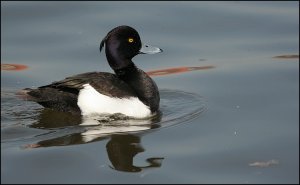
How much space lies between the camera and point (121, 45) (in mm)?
9977

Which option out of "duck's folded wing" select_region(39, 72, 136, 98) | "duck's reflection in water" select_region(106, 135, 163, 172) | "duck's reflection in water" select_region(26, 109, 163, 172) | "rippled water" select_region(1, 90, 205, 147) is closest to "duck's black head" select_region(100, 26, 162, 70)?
"duck's folded wing" select_region(39, 72, 136, 98)

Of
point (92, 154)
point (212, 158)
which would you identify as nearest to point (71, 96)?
point (92, 154)

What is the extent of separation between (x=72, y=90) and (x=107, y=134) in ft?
3.05

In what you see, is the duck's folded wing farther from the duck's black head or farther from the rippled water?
the duck's black head

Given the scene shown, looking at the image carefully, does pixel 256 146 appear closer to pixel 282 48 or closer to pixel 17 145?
pixel 17 145

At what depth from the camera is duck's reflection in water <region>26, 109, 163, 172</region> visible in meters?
8.16

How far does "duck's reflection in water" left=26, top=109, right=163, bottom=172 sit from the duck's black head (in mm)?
872

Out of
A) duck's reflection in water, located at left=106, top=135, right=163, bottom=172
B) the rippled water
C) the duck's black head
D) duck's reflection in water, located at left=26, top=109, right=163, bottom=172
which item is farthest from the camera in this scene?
the duck's black head

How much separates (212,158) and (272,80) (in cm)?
261

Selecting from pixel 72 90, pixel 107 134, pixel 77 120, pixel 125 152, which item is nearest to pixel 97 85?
pixel 72 90

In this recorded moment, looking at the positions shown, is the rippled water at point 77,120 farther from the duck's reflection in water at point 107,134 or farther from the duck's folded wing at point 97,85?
the duck's folded wing at point 97,85

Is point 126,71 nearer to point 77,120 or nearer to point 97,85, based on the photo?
point 97,85

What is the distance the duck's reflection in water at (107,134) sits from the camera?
26.8ft

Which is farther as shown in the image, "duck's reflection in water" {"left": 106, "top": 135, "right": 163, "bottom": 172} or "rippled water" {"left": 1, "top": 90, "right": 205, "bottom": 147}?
"rippled water" {"left": 1, "top": 90, "right": 205, "bottom": 147}
